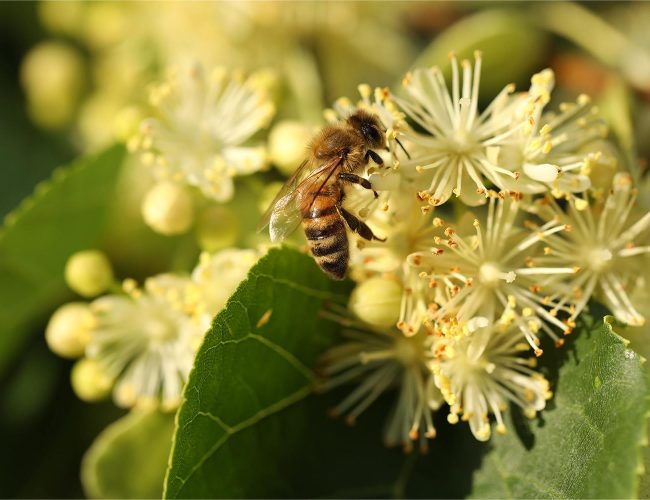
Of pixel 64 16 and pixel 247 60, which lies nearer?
pixel 247 60

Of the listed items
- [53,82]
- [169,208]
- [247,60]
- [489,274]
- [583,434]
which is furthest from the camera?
[53,82]

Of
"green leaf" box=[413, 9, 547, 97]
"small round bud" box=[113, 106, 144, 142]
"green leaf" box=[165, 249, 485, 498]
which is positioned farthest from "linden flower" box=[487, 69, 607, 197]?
"small round bud" box=[113, 106, 144, 142]

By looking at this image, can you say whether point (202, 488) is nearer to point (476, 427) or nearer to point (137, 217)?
point (476, 427)

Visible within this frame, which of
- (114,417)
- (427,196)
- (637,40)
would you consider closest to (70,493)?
(114,417)

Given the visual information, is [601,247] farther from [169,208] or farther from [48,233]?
[48,233]

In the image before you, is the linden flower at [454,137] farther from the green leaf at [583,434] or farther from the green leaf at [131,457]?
the green leaf at [131,457]

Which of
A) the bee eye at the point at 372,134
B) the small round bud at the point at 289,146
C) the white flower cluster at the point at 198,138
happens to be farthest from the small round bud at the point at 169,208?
the bee eye at the point at 372,134

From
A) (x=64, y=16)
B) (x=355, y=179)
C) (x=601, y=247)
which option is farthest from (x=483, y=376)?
(x=64, y=16)
